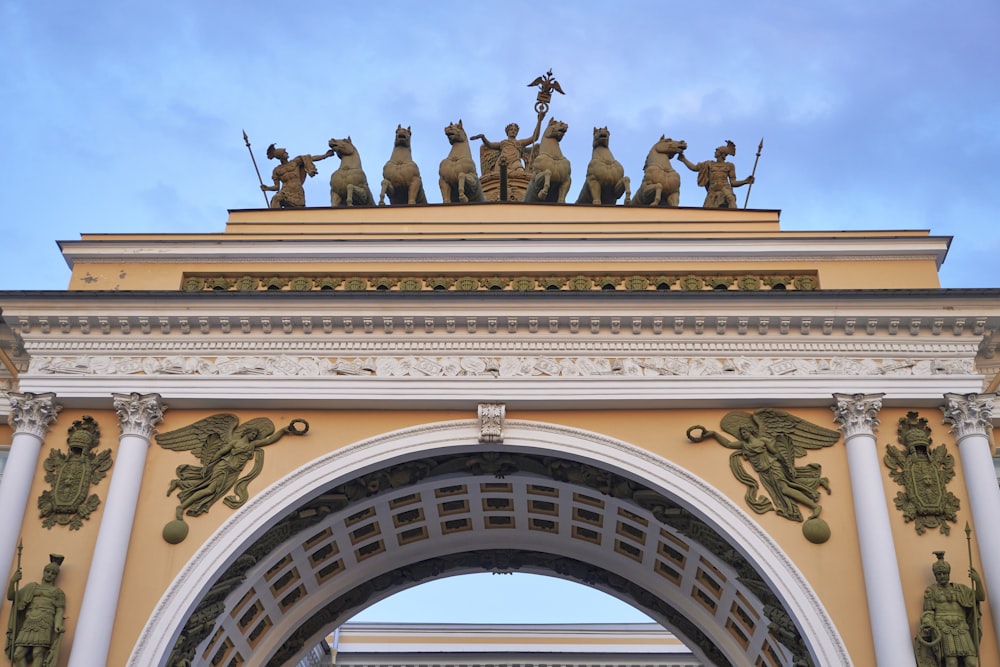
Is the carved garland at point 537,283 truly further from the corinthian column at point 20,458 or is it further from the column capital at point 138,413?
the corinthian column at point 20,458

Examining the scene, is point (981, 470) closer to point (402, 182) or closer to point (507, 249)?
point (507, 249)

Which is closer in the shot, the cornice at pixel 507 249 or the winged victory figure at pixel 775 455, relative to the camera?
the winged victory figure at pixel 775 455

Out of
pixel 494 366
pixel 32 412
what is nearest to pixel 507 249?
pixel 494 366

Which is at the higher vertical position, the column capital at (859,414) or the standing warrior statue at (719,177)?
the standing warrior statue at (719,177)

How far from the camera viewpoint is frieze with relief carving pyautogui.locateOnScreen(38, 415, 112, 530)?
1622cm

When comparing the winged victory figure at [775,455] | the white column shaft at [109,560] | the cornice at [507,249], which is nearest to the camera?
the white column shaft at [109,560]

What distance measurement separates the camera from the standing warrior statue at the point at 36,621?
14781 mm

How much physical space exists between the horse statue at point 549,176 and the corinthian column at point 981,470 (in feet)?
25.3

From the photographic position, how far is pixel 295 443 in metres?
16.8

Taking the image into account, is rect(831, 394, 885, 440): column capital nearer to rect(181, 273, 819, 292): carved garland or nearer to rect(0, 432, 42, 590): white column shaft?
rect(181, 273, 819, 292): carved garland

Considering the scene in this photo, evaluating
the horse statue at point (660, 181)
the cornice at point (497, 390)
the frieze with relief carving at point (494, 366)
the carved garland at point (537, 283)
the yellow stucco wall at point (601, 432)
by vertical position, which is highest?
the horse statue at point (660, 181)

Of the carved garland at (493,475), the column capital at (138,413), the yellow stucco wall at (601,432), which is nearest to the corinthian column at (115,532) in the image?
the column capital at (138,413)

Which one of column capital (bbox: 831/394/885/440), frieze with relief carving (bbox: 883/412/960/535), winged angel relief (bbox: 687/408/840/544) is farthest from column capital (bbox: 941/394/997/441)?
Result: winged angel relief (bbox: 687/408/840/544)

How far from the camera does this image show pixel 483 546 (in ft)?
65.5
